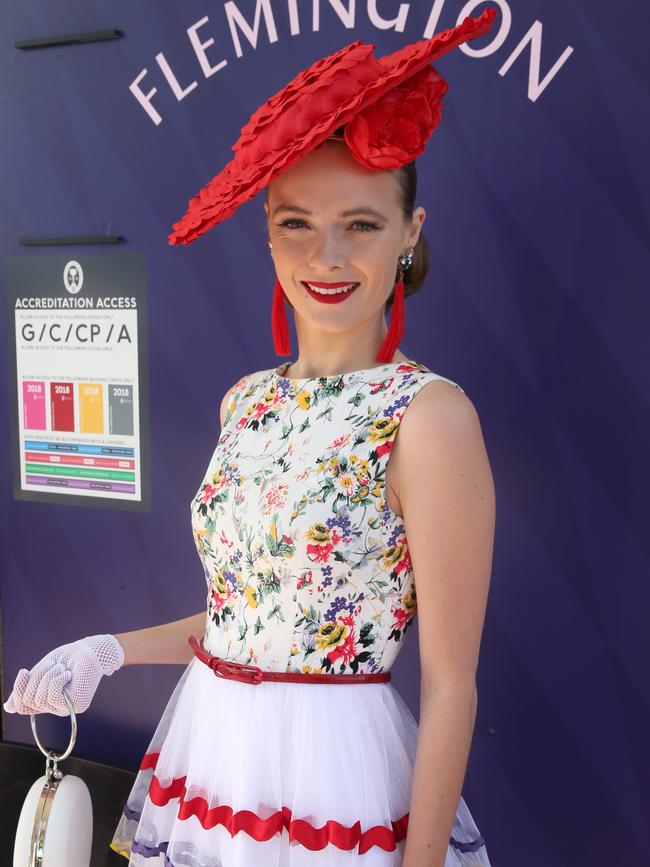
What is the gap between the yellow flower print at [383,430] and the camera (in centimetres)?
112

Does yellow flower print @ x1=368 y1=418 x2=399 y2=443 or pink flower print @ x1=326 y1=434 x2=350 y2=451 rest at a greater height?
yellow flower print @ x1=368 y1=418 x2=399 y2=443

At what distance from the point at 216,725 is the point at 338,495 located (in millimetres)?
370

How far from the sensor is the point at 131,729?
2.12 m

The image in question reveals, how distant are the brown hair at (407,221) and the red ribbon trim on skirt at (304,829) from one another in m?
0.70

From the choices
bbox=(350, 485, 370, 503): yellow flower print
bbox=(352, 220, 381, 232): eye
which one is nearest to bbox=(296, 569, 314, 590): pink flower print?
bbox=(350, 485, 370, 503): yellow flower print

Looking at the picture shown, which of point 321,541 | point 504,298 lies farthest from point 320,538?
point 504,298

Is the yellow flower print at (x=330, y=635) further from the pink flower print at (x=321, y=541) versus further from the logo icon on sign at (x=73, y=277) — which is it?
the logo icon on sign at (x=73, y=277)

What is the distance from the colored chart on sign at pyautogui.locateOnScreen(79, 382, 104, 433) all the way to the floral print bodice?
0.88 metres

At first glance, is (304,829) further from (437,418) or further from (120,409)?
(120,409)

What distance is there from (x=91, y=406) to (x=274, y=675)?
1.08m

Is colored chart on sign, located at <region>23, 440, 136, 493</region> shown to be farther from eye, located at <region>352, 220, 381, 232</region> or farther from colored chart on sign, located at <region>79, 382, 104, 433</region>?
eye, located at <region>352, 220, 381, 232</region>

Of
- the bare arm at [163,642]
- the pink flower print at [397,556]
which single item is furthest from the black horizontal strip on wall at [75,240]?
the pink flower print at [397,556]

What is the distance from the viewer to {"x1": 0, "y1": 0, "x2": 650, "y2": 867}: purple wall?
4.96 ft

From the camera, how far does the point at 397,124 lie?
3.67 feet
